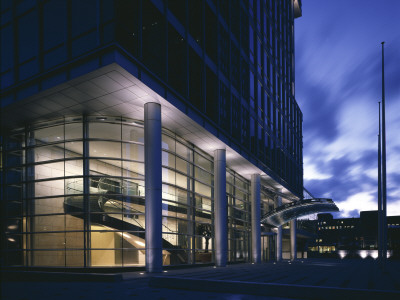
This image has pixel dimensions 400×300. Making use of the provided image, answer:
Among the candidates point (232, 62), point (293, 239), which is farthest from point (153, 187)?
point (293, 239)

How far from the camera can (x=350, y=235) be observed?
587 ft

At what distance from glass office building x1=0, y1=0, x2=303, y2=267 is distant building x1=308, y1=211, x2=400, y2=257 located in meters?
56.7

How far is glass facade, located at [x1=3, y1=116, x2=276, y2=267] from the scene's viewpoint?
67.2 feet

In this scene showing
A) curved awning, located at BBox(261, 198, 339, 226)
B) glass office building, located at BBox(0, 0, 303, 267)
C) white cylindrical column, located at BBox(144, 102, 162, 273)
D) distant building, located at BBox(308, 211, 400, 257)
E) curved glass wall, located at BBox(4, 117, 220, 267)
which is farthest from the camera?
distant building, located at BBox(308, 211, 400, 257)

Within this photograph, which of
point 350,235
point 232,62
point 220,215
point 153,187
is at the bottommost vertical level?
point 350,235

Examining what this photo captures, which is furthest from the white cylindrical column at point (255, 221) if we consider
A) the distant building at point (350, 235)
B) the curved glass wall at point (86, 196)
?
the distant building at point (350, 235)

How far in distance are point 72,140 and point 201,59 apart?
10.2 meters

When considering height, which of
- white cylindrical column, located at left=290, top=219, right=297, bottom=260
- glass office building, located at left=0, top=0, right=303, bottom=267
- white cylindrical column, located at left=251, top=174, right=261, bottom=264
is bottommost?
white cylindrical column, located at left=290, top=219, right=297, bottom=260

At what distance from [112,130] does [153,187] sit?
495 cm

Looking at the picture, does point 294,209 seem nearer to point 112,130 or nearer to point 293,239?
point 293,239

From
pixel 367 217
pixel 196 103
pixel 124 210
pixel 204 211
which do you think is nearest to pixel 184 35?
pixel 196 103

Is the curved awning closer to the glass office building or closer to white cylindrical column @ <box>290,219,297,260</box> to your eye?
the glass office building

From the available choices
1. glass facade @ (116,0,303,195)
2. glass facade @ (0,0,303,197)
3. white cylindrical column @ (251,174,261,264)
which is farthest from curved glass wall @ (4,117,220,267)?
white cylindrical column @ (251,174,261,264)

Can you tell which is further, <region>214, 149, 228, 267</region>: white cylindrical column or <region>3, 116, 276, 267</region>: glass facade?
<region>214, 149, 228, 267</region>: white cylindrical column
